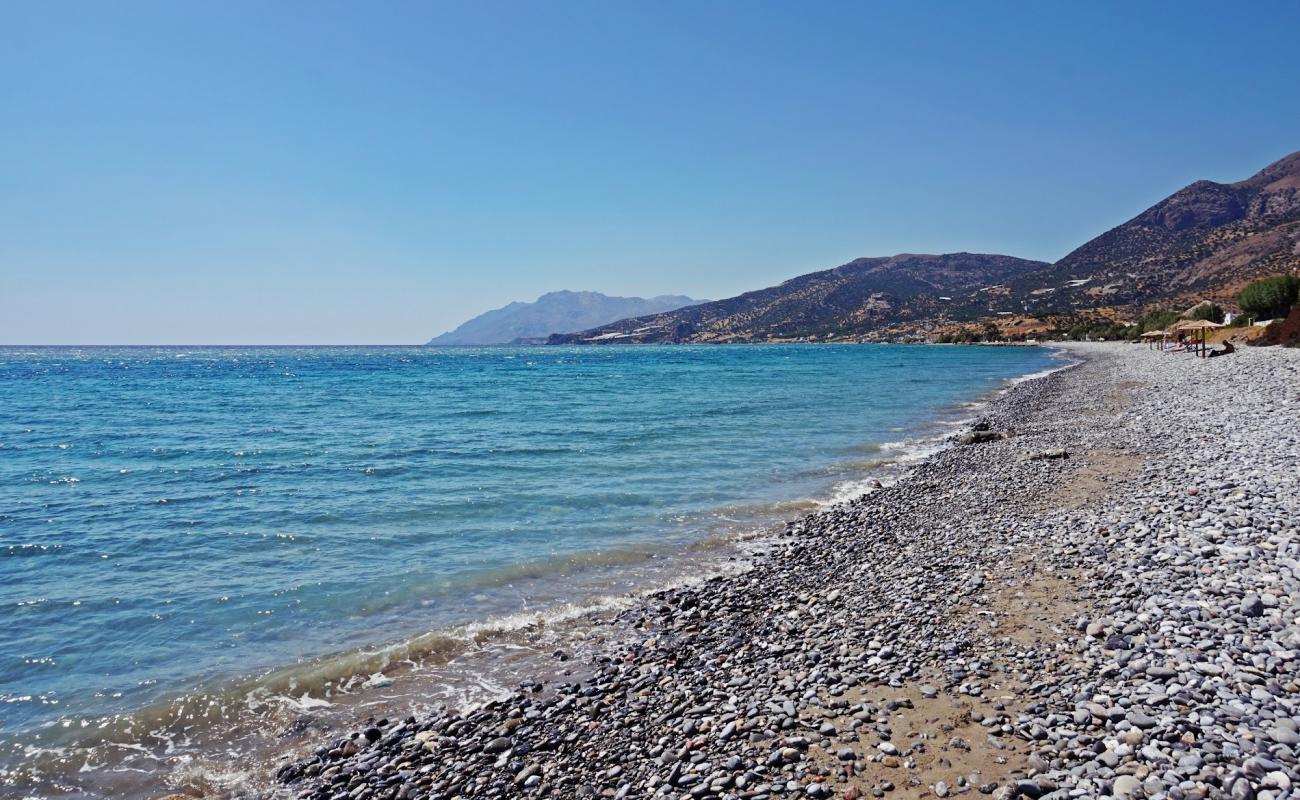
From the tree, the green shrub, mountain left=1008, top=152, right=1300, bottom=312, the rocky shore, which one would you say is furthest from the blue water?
mountain left=1008, top=152, right=1300, bottom=312

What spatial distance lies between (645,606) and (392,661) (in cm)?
387

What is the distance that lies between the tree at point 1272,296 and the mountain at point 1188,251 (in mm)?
37519

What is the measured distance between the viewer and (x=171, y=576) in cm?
1229

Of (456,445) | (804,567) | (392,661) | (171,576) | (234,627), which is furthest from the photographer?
(456,445)

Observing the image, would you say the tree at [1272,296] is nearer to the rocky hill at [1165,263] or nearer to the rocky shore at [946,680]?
the rocky hill at [1165,263]

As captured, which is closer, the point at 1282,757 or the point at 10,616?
the point at 1282,757

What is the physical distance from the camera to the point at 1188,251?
137500 millimetres

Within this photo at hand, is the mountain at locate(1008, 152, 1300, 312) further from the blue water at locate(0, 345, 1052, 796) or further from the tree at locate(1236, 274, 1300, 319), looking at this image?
the blue water at locate(0, 345, 1052, 796)

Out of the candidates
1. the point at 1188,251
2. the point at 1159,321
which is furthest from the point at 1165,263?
the point at 1159,321

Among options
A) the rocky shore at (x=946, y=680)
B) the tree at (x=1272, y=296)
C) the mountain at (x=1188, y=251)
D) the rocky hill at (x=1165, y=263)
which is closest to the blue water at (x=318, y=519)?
the rocky shore at (x=946, y=680)

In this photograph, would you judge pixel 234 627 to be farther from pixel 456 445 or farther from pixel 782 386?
pixel 782 386

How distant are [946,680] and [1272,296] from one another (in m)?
79.0

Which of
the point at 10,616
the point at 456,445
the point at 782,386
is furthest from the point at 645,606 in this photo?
the point at 782,386

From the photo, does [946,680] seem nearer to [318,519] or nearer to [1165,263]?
[318,519]
